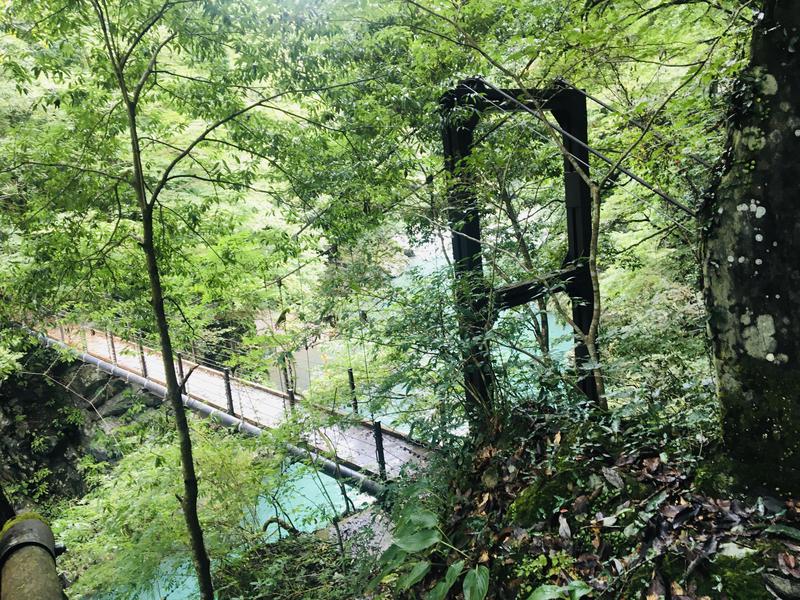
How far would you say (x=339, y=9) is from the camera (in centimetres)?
356

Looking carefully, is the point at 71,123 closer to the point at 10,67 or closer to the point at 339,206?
the point at 10,67

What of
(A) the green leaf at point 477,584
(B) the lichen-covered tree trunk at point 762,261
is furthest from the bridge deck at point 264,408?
(B) the lichen-covered tree trunk at point 762,261

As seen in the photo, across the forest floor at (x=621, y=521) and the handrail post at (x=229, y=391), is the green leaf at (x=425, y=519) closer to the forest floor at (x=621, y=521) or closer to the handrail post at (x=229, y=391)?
the forest floor at (x=621, y=521)

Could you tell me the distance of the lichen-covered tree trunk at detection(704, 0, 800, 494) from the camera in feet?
4.80

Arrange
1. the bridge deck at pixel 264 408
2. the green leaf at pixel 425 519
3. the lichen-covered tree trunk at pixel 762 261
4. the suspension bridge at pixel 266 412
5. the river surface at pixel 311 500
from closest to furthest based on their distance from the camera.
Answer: the lichen-covered tree trunk at pixel 762 261 → the green leaf at pixel 425 519 → the suspension bridge at pixel 266 412 → the river surface at pixel 311 500 → the bridge deck at pixel 264 408

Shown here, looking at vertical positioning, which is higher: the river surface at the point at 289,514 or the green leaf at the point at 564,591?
the green leaf at the point at 564,591

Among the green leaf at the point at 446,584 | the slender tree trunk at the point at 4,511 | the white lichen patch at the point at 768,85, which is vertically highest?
the white lichen patch at the point at 768,85

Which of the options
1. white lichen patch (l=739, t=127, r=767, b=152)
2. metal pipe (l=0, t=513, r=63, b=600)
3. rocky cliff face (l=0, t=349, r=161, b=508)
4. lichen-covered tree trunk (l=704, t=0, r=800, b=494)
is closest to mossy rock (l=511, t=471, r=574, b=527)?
lichen-covered tree trunk (l=704, t=0, r=800, b=494)

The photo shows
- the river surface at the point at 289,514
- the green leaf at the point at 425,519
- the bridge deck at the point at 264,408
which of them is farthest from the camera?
the bridge deck at the point at 264,408

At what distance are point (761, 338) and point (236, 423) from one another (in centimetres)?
775

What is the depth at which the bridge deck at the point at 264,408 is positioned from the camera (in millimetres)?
6352

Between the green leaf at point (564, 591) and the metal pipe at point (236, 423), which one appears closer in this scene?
the green leaf at point (564, 591)

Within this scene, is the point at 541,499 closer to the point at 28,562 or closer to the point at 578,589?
the point at 578,589

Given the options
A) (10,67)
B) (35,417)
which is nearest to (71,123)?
(10,67)
